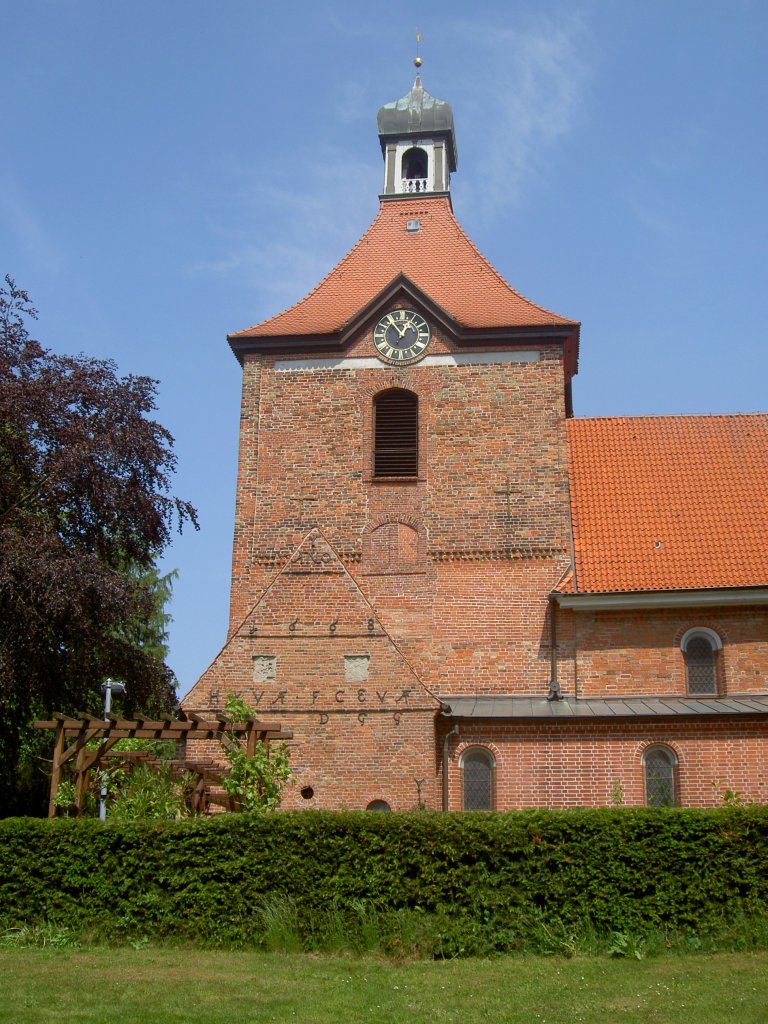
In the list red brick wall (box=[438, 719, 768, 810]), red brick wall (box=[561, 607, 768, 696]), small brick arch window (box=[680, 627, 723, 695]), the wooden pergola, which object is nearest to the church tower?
red brick wall (box=[438, 719, 768, 810])

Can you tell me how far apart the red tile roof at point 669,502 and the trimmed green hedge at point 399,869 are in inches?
298

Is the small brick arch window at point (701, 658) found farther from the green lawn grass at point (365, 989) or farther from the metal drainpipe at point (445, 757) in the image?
the green lawn grass at point (365, 989)

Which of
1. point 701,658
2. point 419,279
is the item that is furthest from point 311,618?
point 419,279

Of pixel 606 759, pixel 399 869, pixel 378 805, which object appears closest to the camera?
pixel 399 869

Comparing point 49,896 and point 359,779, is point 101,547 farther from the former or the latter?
point 49,896

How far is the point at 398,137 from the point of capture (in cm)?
2769

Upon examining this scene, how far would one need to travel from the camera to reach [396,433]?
23.3m

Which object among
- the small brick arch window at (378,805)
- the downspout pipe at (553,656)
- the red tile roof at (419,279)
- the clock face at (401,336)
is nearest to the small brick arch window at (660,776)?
the downspout pipe at (553,656)

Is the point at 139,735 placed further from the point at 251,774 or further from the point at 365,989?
the point at 365,989

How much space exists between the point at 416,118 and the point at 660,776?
16184 mm

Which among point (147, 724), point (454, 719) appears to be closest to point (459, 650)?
point (454, 719)

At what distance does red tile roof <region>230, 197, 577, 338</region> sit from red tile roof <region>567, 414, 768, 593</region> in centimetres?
292

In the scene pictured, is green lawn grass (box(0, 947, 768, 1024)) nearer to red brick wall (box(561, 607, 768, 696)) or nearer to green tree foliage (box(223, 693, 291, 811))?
green tree foliage (box(223, 693, 291, 811))

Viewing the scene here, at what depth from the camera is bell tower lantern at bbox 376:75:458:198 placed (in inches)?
1081
